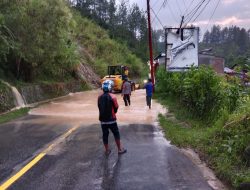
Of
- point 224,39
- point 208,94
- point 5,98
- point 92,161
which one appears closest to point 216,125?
point 92,161

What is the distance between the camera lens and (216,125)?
12.9 metres

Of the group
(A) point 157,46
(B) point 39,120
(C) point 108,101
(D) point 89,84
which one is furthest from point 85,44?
(A) point 157,46

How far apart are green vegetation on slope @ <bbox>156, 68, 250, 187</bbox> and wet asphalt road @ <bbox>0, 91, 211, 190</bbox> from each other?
578mm

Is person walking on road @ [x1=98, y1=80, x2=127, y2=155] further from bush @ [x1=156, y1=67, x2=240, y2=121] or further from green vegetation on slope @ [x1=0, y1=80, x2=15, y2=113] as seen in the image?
green vegetation on slope @ [x1=0, y1=80, x2=15, y2=113]

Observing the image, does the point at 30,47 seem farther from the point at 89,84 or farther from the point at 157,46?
the point at 157,46

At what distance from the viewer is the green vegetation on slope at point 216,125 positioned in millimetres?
9305

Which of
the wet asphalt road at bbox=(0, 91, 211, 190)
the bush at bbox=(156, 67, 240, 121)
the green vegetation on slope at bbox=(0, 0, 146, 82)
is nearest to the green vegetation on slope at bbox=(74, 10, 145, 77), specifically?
the green vegetation on slope at bbox=(0, 0, 146, 82)

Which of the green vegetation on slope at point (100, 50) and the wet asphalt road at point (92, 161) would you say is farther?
the green vegetation on slope at point (100, 50)

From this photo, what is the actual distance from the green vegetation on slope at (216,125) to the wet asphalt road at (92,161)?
1.90 ft

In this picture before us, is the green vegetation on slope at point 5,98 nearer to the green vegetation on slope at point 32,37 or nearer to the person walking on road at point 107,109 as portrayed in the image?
the green vegetation on slope at point 32,37

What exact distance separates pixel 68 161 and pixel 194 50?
1759cm

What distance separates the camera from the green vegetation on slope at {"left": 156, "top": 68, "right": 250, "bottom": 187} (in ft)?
30.5

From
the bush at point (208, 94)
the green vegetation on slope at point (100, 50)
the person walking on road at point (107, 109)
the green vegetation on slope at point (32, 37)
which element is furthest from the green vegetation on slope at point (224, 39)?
the person walking on road at point (107, 109)

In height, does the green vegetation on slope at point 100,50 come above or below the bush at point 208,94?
above
